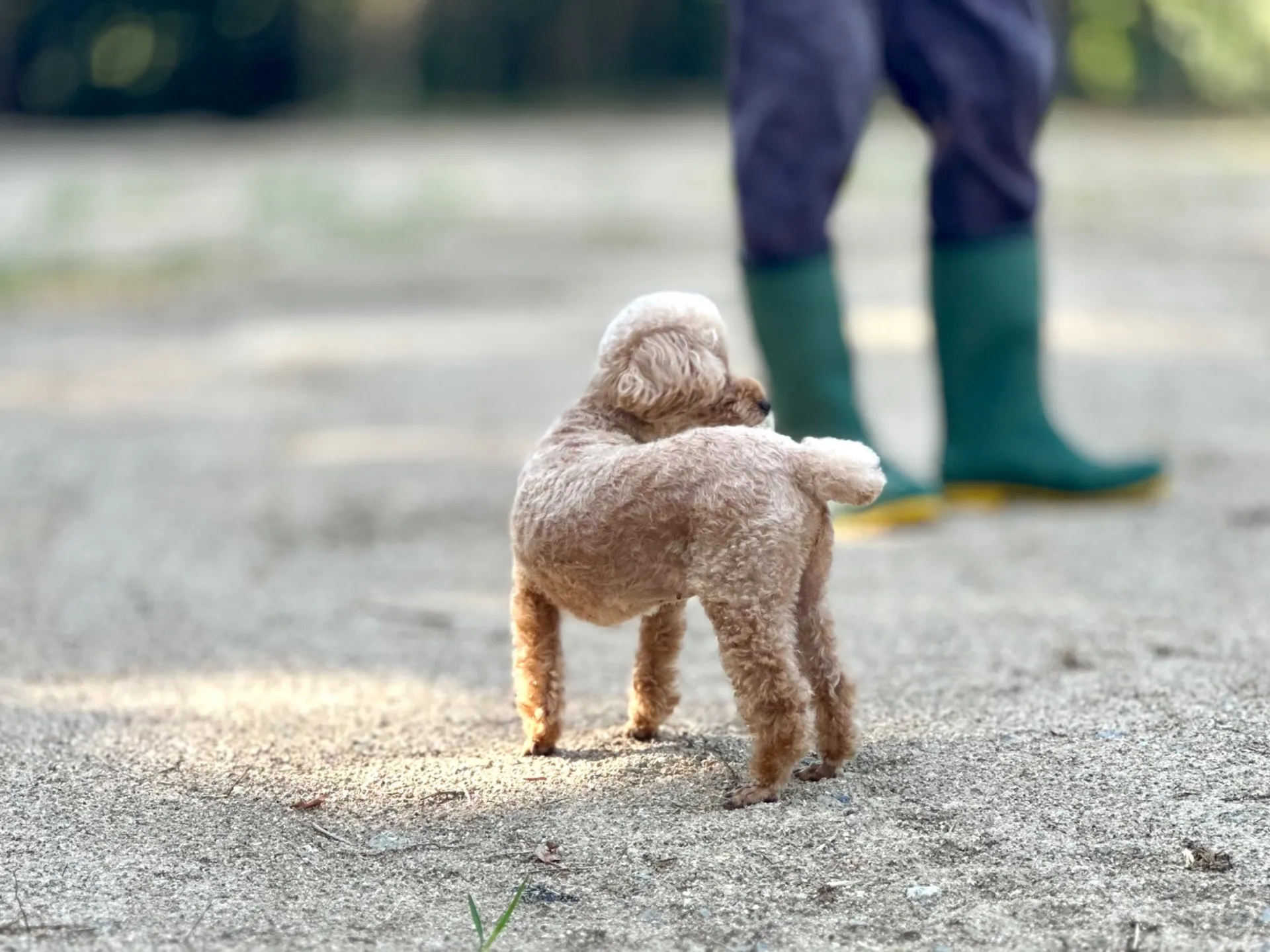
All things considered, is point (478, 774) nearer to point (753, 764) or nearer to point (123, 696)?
point (753, 764)

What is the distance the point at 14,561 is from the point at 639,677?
201cm

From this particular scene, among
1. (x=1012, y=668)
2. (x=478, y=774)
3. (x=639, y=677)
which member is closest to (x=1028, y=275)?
(x=1012, y=668)


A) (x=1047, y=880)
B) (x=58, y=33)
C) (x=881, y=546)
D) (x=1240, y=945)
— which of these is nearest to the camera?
(x=1240, y=945)

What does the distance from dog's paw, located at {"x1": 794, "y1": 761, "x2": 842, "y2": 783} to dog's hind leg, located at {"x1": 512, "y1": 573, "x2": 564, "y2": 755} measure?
1.23ft

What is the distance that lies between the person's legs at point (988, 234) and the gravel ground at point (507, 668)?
5.7 inches

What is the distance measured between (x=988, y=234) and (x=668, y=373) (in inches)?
71.3

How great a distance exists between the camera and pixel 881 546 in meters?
3.64

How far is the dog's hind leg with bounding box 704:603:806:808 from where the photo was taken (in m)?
2.01

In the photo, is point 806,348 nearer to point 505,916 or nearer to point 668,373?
point 668,373

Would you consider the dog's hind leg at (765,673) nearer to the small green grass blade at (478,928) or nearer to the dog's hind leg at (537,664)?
the dog's hind leg at (537,664)

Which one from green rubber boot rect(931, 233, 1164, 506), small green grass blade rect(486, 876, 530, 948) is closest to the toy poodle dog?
small green grass blade rect(486, 876, 530, 948)

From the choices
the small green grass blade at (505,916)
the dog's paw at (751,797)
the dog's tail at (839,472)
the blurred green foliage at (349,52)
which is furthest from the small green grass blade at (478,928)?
the blurred green foliage at (349,52)

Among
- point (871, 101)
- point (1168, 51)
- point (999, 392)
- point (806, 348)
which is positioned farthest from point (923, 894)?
point (1168, 51)

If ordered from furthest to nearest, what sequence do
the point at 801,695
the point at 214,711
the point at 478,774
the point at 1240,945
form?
the point at 214,711 < the point at 478,774 < the point at 801,695 < the point at 1240,945
